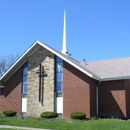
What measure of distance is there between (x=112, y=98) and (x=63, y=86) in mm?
4572

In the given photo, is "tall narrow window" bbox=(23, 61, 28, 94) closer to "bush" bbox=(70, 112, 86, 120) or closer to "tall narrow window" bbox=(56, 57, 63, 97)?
"tall narrow window" bbox=(56, 57, 63, 97)

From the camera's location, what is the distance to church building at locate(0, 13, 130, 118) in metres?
20.7

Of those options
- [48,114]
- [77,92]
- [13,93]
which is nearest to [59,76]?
[77,92]

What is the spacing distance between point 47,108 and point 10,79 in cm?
561

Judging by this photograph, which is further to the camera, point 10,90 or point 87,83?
point 10,90

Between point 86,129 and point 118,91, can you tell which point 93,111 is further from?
point 86,129

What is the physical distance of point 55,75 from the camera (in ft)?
72.6

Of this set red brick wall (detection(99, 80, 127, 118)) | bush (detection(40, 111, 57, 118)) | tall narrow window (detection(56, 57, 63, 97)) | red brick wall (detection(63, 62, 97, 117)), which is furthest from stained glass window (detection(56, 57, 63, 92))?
red brick wall (detection(99, 80, 127, 118))

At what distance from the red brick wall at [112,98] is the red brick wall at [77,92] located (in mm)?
950

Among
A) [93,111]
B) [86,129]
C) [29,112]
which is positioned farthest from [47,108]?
[86,129]

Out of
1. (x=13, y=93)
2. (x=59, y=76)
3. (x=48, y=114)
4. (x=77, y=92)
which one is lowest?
(x=48, y=114)

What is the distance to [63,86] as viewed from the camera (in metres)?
21.5

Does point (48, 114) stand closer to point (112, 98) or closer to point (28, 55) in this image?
point (112, 98)

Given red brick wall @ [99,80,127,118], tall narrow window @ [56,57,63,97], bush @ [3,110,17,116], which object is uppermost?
tall narrow window @ [56,57,63,97]
